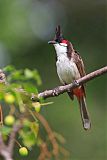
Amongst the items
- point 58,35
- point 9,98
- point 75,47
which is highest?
point 75,47

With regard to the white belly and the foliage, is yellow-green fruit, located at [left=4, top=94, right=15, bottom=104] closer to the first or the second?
the foliage

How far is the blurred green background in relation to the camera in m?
8.61

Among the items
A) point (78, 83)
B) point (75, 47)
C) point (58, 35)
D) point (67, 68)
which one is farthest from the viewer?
point (75, 47)

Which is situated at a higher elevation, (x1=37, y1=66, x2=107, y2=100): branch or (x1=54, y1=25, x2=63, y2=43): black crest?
(x1=54, y1=25, x2=63, y2=43): black crest

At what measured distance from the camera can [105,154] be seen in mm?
8062

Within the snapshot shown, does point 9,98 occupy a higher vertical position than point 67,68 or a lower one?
lower

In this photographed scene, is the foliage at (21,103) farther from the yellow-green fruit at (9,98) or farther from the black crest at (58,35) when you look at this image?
the black crest at (58,35)

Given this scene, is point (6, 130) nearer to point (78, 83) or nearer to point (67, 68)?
point (78, 83)

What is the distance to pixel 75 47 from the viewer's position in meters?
10.0

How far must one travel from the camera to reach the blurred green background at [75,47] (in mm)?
8609

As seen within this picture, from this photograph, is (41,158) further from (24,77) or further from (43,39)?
(43,39)

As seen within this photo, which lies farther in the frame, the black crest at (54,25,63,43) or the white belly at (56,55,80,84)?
the white belly at (56,55,80,84)

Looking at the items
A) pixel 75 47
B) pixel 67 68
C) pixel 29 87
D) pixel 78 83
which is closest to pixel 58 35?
pixel 67 68

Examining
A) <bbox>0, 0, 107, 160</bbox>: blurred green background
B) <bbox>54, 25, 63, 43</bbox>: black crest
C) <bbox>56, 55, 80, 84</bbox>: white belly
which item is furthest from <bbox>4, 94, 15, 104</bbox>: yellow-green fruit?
<bbox>0, 0, 107, 160</bbox>: blurred green background
